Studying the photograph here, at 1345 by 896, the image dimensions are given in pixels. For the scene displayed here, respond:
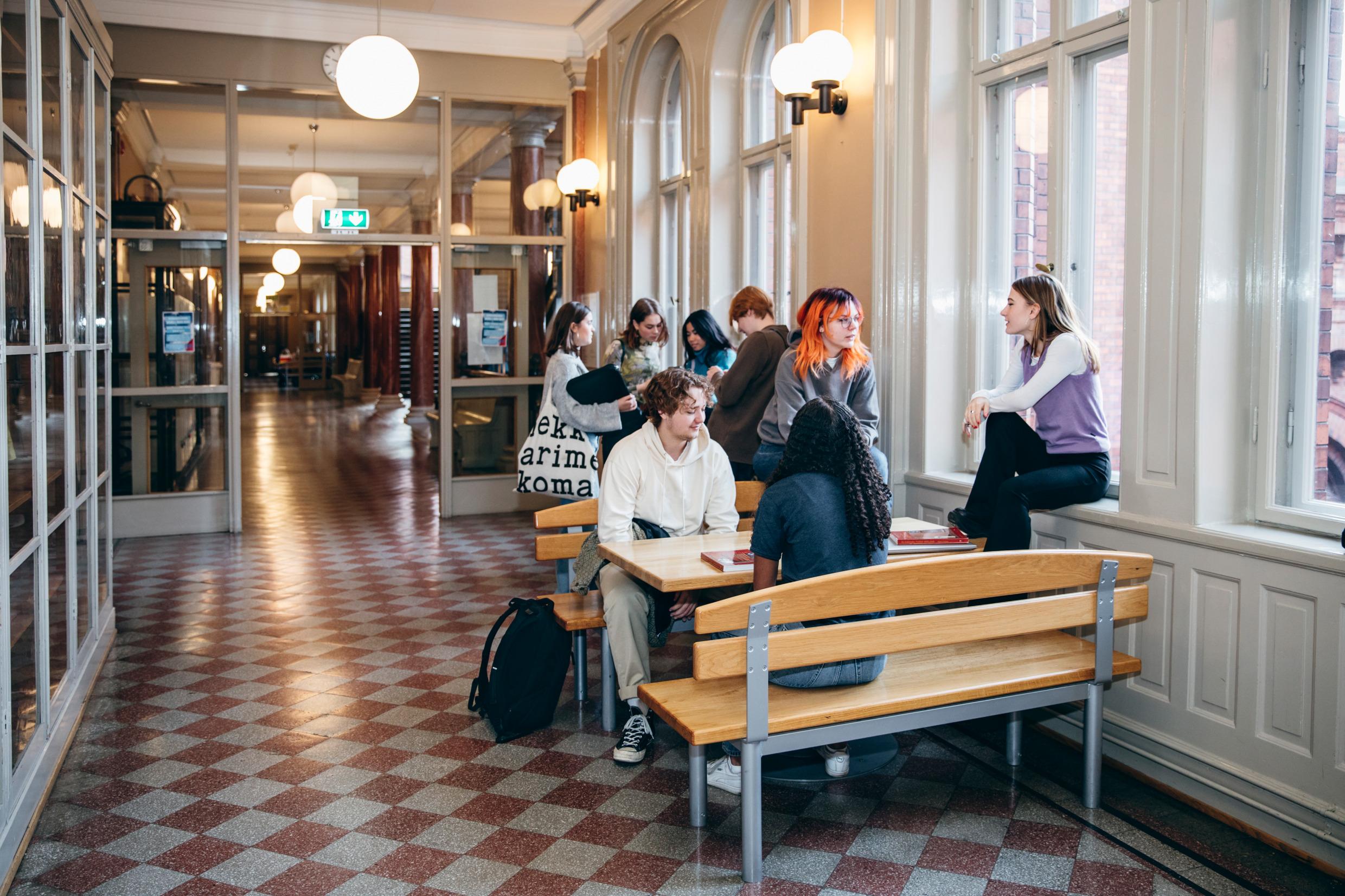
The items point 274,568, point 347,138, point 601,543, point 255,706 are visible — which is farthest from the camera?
point 347,138

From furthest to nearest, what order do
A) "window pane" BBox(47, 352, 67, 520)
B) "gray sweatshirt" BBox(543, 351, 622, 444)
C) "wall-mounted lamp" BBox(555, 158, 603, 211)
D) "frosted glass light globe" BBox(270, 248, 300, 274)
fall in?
"frosted glass light globe" BBox(270, 248, 300, 274) < "wall-mounted lamp" BBox(555, 158, 603, 211) < "gray sweatshirt" BBox(543, 351, 622, 444) < "window pane" BBox(47, 352, 67, 520)

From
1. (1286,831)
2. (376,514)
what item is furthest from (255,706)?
(376,514)

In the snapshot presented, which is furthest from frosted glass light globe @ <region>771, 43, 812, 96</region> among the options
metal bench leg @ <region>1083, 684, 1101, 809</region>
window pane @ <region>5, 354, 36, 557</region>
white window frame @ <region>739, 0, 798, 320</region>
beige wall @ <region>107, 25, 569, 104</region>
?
beige wall @ <region>107, 25, 569, 104</region>

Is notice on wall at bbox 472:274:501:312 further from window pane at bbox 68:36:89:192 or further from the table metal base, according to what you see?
the table metal base

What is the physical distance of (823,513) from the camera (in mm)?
3057

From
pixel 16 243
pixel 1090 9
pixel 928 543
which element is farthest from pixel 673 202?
pixel 16 243

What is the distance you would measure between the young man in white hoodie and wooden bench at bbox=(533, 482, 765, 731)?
0.09 meters

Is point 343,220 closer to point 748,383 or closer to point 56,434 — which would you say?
point 748,383

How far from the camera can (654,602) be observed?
12.6ft

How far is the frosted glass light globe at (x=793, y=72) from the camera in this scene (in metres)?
4.89

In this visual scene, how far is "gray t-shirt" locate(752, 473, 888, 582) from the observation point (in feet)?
10.0

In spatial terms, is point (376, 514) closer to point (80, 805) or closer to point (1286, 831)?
point (80, 805)

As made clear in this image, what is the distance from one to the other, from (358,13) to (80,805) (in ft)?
21.6

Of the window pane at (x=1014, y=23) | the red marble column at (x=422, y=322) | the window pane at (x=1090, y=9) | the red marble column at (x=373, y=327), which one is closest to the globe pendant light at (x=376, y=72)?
the window pane at (x=1014, y=23)
